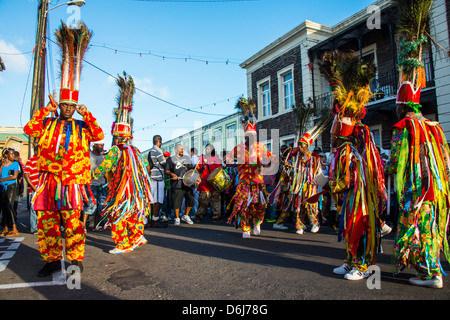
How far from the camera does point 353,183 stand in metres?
3.33

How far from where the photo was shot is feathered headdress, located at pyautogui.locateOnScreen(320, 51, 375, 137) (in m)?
3.43

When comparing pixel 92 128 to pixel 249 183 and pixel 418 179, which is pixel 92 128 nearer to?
pixel 249 183

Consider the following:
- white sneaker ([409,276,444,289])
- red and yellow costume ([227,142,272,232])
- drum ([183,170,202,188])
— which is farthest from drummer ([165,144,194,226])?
white sneaker ([409,276,444,289])

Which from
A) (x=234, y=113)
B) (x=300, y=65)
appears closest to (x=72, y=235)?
(x=300, y=65)

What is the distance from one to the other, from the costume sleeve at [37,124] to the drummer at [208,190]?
5492mm

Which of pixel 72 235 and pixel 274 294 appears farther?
pixel 72 235

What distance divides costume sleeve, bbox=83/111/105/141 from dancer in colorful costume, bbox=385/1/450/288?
317cm

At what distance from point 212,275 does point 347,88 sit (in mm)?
2593

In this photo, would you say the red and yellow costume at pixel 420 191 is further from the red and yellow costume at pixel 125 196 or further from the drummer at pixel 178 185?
the drummer at pixel 178 185

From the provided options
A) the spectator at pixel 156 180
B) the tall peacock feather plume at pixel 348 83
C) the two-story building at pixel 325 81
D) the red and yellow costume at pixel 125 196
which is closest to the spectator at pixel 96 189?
the spectator at pixel 156 180

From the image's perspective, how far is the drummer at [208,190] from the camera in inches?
348

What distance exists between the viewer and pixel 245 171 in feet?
19.4

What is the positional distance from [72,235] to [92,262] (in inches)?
32.7
